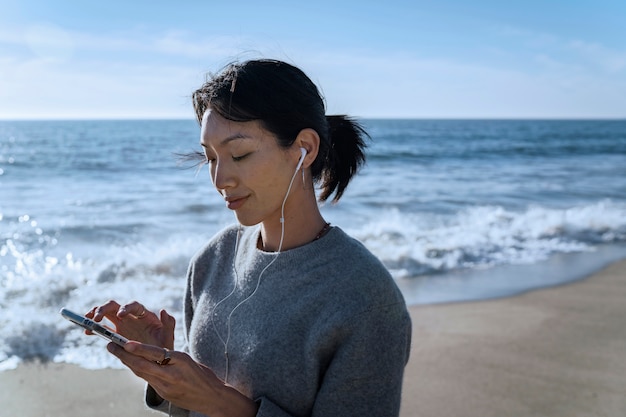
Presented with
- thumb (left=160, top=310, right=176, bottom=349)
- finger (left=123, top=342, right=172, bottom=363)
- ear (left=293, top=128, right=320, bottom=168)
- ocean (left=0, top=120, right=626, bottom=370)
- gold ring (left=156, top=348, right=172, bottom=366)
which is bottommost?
ocean (left=0, top=120, right=626, bottom=370)

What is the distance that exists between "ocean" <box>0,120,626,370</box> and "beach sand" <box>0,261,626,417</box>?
0.35 meters

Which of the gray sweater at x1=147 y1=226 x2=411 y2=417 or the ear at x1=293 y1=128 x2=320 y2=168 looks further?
the ear at x1=293 y1=128 x2=320 y2=168

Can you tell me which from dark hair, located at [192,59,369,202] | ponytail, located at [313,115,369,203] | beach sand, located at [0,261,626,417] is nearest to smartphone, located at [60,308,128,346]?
dark hair, located at [192,59,369,202]

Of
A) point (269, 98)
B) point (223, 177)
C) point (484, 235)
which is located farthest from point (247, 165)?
point (484, 235)

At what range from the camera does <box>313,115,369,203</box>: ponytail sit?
6.66ft

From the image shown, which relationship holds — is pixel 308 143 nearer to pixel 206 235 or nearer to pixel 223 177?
pixel 223 177

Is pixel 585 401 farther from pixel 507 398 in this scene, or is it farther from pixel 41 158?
pixel 41 158

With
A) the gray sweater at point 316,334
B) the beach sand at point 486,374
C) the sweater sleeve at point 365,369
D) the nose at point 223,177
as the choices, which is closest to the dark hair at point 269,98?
the nose at point 223,177

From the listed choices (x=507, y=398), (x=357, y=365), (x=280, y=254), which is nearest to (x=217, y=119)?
(x=280, y=254)

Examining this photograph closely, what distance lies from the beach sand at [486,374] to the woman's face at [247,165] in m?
2.56

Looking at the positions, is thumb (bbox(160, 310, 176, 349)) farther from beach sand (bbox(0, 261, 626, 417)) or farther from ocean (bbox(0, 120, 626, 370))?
beach sand (bbox(0, 261, 626, 417))

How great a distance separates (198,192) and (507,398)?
33.4ft

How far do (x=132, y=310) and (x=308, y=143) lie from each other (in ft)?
2.22

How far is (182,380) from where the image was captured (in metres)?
1.56
